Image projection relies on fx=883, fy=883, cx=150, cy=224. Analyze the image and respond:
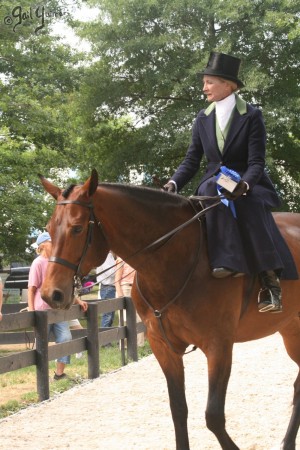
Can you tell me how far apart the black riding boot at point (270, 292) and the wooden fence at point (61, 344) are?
16.0 feet

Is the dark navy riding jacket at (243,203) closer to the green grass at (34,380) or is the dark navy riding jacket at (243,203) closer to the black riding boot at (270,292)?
the black riding boot at (270,292)

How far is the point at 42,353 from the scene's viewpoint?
1152 cm

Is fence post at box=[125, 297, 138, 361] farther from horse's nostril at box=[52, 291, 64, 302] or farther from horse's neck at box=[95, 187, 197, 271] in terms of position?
horse's nostril at box=[52, 291, 64, 302]

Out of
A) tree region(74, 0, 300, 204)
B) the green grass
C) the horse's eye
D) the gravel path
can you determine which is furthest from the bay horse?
tree region(74, 0, 300, 204)

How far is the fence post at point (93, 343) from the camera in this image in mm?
13117

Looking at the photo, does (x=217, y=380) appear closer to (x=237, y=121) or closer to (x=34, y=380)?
(x=237, y=121)

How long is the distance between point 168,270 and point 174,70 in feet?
94.0

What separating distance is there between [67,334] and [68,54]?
15189 mm

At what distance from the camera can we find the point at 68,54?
1055 inches

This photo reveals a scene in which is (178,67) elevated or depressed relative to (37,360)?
elevated

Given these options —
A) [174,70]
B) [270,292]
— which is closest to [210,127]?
[270,292]

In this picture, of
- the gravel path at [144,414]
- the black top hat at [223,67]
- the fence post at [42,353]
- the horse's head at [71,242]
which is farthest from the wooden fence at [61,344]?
the black top hat at [223,67]

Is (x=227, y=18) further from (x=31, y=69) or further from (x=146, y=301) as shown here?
(x=146, y=301)

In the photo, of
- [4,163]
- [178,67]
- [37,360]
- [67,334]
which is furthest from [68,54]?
[37,360]
